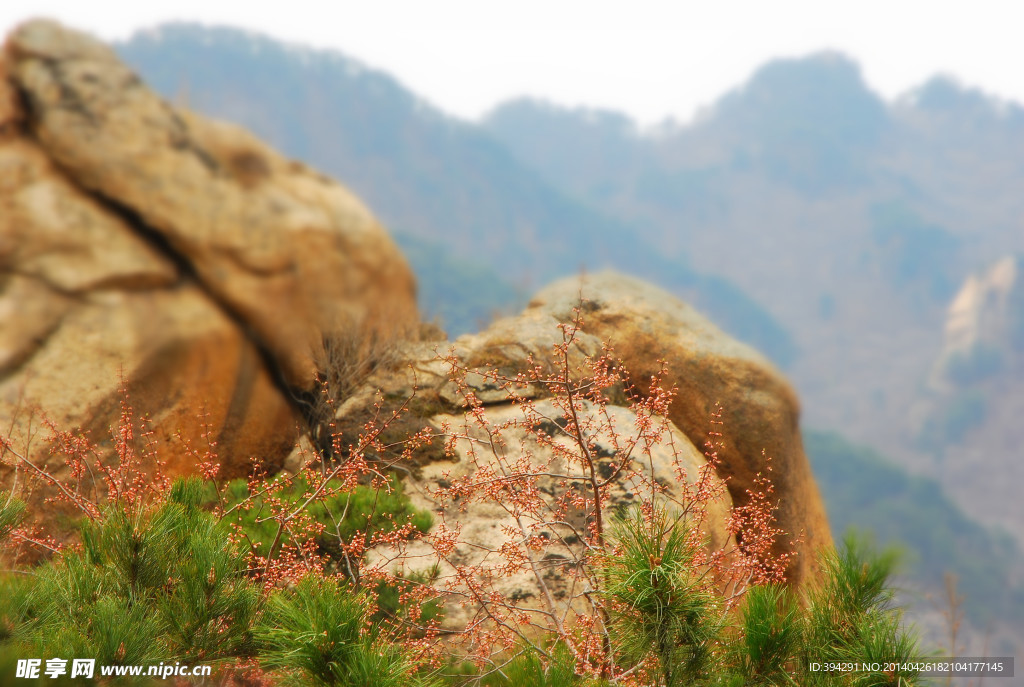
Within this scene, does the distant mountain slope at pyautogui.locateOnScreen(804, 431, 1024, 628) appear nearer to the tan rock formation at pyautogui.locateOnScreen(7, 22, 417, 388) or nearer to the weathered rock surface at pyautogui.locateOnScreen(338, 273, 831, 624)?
the weathered rock surface at pyautogui.locateOnScreen(338, 273, 831, 624)

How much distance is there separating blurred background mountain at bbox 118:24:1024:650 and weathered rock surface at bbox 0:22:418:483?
45223 millimetres

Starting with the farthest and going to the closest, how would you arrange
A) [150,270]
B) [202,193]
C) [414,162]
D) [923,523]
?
[414,162], [923,523], [202,193], [150,270]

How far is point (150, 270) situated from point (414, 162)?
101666 millimetres

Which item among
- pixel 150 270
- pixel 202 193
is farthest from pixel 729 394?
pixel 202 193

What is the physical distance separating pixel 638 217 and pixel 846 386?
46.9 meters

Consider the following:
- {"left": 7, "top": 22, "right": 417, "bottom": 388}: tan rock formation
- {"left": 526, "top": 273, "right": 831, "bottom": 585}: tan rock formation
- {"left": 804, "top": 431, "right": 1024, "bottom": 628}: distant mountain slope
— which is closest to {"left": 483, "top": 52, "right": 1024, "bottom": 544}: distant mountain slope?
{"left": 804, "top": 431, "right": 1024, "bottom": 628}: distant mountain slope

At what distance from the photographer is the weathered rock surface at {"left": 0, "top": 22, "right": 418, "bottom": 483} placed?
664cm

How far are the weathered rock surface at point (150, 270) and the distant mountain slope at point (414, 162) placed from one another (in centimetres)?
8797

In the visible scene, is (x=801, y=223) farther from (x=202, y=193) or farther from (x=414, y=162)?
(x=202, y=193)

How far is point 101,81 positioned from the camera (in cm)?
839

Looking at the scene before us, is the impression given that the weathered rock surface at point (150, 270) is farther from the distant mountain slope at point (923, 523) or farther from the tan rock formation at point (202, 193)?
the distant mountain slope at point (923, 523)

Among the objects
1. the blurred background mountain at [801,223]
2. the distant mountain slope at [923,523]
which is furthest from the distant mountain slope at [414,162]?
the distant mountain slope at [923,523]

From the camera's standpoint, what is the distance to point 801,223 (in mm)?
124188

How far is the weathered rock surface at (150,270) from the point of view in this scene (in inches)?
261
